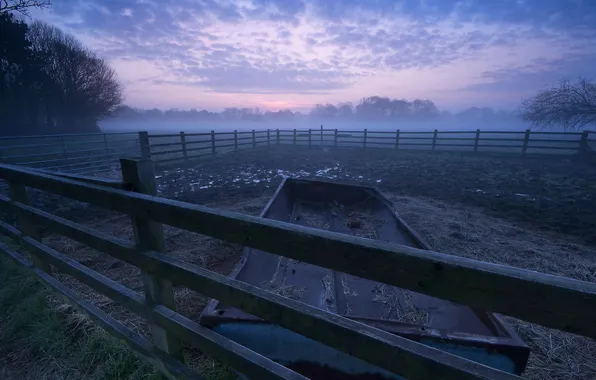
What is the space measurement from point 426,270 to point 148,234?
150cm

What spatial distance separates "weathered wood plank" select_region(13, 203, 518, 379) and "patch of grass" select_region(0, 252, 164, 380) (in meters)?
0.91

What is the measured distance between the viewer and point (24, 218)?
2.76 metres

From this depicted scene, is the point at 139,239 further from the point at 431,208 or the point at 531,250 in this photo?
the point at 431,208

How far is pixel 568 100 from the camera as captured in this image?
21438 mm

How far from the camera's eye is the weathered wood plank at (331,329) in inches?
39.9

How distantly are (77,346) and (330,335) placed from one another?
231 centimetres

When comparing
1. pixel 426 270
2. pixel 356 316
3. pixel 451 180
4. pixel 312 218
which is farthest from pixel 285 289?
pixel 451 180

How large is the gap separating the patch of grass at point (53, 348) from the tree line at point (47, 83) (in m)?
24.6

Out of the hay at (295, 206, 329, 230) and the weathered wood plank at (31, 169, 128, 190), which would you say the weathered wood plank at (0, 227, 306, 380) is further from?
the hay at (295, 206, 329, 230)

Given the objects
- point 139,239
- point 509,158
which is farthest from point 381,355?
point 509,158

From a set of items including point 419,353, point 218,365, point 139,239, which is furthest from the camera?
point 218,365

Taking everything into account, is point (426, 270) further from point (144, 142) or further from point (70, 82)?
point (70, 82)

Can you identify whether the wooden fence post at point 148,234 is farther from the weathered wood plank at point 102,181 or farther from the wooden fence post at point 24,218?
the wooden fence post at point 24,218

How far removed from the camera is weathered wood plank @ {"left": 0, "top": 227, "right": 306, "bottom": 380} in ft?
4.69
